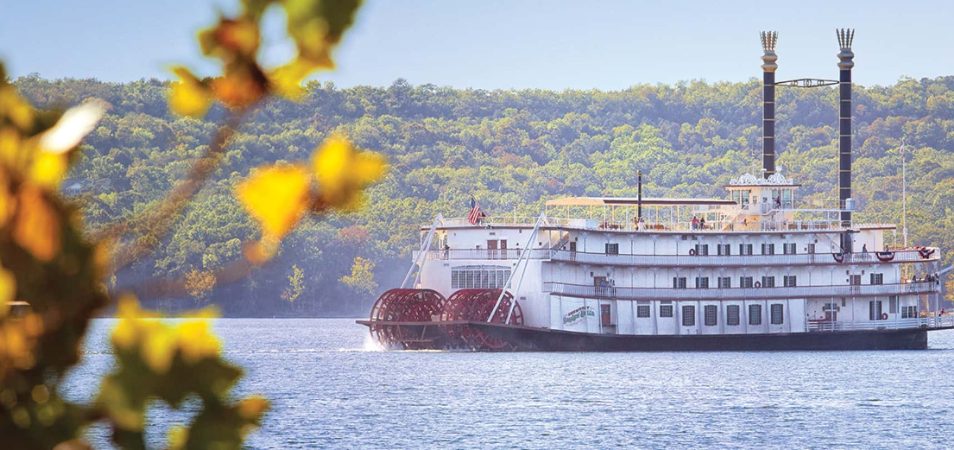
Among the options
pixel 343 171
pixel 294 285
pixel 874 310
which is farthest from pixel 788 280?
pixel 294 285

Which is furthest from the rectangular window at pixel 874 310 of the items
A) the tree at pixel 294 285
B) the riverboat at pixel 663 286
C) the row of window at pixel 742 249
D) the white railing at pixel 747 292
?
the tree at pixel 294 285

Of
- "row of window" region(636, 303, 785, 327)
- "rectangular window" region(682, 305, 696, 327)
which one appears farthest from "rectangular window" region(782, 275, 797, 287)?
"rectangular window" region(682, 305, 696, 327)

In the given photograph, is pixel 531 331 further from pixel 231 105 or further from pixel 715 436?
pixel 231 105

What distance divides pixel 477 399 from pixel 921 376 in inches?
645

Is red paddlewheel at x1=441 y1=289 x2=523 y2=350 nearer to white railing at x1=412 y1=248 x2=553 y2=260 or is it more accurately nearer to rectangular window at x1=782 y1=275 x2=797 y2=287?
white railing at x1=412 y1=248 x2=553 y2=260

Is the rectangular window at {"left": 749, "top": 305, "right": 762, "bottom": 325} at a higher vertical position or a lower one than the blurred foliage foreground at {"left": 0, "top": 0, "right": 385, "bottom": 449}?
lower

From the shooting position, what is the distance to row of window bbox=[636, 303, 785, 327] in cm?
5631

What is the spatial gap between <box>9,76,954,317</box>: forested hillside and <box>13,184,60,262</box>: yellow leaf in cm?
8228

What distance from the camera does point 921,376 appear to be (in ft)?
162

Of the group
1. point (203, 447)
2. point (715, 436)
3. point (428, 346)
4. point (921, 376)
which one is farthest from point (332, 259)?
point (203, 447)

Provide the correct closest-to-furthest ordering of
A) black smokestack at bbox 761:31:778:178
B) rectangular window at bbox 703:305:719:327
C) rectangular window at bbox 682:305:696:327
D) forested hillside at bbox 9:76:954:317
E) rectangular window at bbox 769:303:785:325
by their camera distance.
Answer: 1. rectangular window at bbox 682:305:696:327
2. rectangular window at bbox 703:305:719:327
3. rectangular window at bbox 769:303:785:325
4. black smokestack at bbox 761:31:778:178
5. forested hillside at bbox 9:76:954:317

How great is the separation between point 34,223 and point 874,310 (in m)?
57.3

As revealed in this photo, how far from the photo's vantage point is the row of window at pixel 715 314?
56.3 meters

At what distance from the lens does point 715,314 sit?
186 feet
